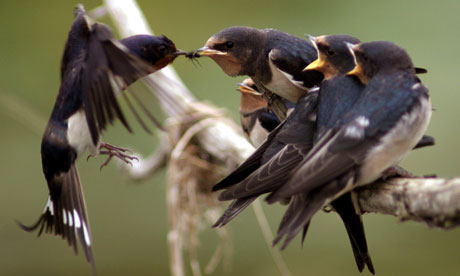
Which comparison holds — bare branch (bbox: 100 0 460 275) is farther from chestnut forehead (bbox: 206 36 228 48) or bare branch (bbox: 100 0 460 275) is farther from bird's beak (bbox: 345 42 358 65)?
bird's beak (bbox: 345 42 358 65)

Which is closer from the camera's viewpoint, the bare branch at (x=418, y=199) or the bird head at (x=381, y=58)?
the bare branch at (x=418, y=199)

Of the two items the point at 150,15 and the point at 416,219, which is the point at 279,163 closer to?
the point at 416,219

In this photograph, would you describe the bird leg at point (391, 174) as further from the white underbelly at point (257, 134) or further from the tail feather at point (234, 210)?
the white underbelly at point (257, 134)

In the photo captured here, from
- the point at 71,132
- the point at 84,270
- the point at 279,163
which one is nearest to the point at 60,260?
the point at 84,270

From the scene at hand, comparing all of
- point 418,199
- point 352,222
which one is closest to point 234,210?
point 352,222

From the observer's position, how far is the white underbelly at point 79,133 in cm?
165

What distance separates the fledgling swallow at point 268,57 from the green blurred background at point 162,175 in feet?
5.78

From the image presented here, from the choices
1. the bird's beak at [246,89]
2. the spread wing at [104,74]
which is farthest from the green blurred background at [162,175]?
the spread wing at [104,74]

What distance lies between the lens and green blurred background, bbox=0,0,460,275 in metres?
3.83

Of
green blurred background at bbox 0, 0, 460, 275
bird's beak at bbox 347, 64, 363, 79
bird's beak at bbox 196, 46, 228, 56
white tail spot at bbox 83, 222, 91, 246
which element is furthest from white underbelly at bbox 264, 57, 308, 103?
green blurred background at bbox 0, 0, 460, 275

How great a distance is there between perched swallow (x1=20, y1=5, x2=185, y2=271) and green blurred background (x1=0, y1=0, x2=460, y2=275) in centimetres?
206

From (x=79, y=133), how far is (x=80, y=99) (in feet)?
0.26

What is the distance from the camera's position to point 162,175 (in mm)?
4469

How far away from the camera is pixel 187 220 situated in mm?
2484
